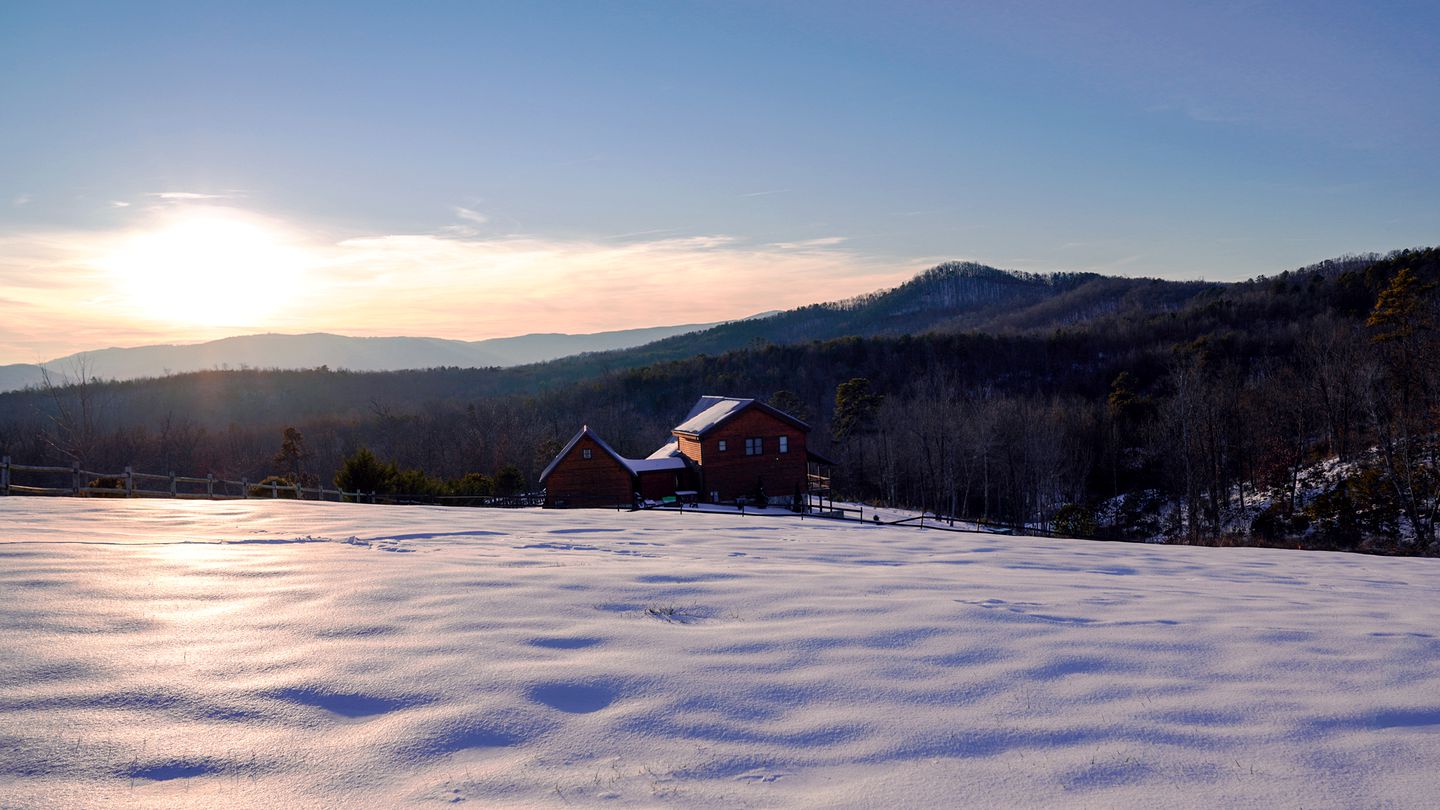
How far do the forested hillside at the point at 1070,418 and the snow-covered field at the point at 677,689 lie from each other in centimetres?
3048

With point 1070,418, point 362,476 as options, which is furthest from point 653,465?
point 1070,418

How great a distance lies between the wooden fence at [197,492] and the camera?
19.0 meters

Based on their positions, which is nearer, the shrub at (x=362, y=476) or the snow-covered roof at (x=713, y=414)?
the shrub at (x=362, y=476)

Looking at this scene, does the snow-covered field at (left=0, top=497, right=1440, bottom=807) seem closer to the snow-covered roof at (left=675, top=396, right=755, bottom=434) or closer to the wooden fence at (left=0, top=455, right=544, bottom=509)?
the wooden fence at (left=0, top=455, right=544, bottom=509)

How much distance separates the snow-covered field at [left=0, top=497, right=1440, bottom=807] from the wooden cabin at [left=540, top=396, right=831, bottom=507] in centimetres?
2858

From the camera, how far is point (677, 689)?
438 cm

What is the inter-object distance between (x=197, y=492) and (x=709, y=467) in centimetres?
2390

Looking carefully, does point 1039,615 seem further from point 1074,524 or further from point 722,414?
point 1074,524

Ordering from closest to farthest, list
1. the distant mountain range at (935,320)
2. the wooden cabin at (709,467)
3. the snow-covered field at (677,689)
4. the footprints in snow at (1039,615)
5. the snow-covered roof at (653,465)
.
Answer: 1. the snow-covered field at (677,689)
2. the footprints in snow at (1039,615)
3. the wooden cabin at (709,467)
4. the snow-covered roof at (653,465)
5. the distant mountain range at (935,320)

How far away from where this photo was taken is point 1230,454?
50500mm

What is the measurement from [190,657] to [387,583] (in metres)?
2.14

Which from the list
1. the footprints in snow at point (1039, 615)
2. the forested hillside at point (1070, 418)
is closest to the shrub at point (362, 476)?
the forested hillside at point (1070, 418)

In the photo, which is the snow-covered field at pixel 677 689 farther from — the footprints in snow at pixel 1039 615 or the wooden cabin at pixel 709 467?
the wooden cabin at pixel 709 467

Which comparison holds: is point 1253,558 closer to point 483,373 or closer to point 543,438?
point 543,438
